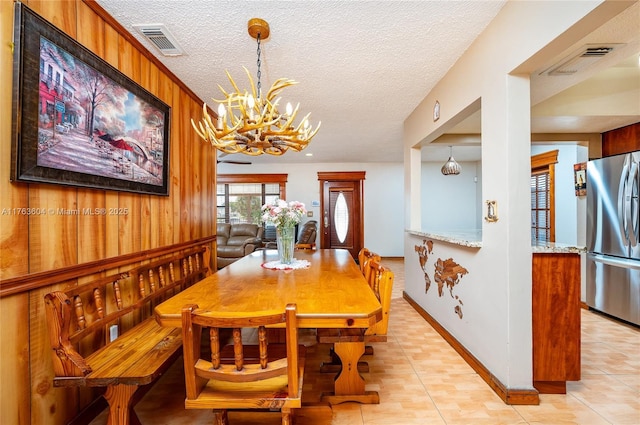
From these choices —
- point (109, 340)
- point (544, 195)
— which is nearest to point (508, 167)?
point (109, 340)

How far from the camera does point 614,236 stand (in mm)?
3070

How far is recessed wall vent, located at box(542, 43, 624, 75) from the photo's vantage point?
6.33 feet

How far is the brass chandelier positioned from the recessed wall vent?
1.91 m

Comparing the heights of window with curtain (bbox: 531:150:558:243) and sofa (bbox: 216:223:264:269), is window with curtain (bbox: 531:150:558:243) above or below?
above

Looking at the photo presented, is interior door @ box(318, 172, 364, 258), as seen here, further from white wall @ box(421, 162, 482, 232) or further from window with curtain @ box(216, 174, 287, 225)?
white wall @ box(421, 162, 482, 232)

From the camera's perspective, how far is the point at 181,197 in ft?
9.18

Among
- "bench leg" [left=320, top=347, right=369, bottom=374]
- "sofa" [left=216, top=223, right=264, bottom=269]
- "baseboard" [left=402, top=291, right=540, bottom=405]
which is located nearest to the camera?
"baseboard" [left=402, top=291, right=540, bottom=405]

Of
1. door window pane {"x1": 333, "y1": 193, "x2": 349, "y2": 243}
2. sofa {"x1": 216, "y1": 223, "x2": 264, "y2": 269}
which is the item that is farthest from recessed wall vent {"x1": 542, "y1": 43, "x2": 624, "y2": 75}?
door window pane {"x1": 333, "y1": 193, "x2": 349, "y2": 243}

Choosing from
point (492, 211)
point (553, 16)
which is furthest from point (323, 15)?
point (492, 211)

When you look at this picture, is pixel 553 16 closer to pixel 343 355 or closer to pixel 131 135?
pixel 343 355

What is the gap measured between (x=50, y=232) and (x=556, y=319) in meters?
2.92

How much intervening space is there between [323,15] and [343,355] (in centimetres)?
211

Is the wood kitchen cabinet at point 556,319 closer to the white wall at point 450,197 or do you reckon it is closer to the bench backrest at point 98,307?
the bench backrest at point 98,307

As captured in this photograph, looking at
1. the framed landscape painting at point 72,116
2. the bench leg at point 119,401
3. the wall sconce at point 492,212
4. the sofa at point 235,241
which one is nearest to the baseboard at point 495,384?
the wall sconce at point 492,212
